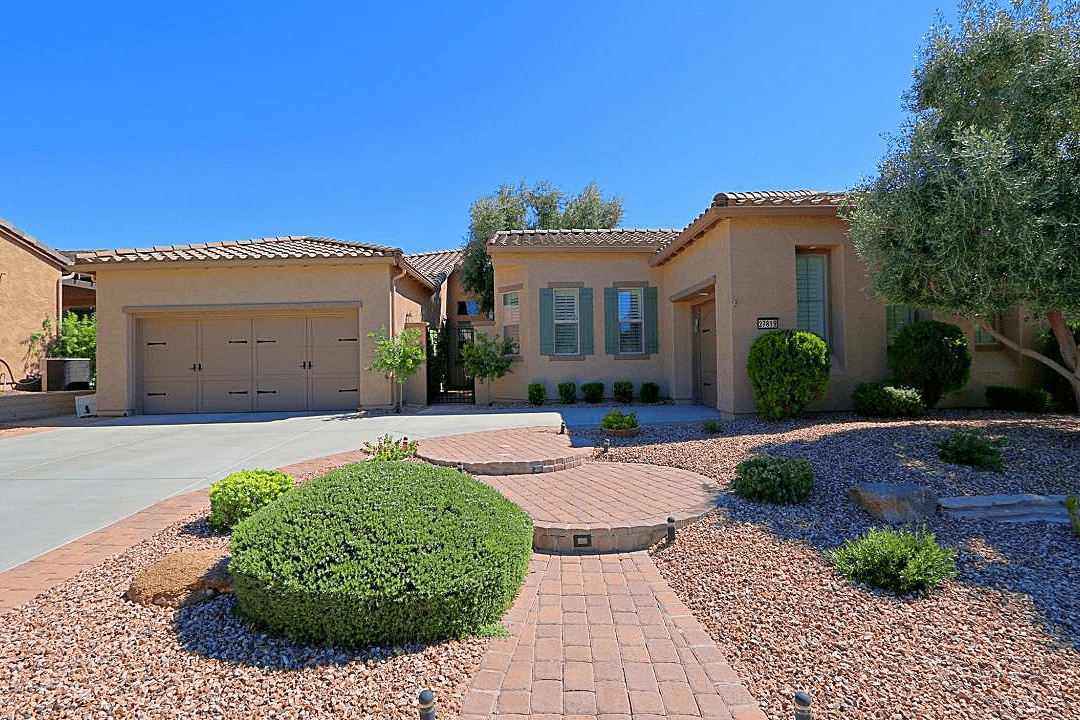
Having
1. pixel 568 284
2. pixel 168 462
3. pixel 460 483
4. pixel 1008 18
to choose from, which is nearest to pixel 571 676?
pixel 460 483

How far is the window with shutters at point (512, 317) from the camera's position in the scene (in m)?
13.5

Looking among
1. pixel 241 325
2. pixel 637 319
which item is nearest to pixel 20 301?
pixel 241 325

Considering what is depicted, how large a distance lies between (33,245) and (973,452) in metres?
22.8

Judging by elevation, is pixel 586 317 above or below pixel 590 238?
below

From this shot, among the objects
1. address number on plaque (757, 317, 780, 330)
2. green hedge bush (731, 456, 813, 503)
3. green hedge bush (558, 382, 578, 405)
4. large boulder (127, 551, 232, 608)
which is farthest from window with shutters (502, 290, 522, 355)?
large boulder (127, 551, 232, 608)

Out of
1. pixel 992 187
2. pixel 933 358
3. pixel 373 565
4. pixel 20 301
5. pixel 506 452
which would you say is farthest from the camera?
pixel 20 301

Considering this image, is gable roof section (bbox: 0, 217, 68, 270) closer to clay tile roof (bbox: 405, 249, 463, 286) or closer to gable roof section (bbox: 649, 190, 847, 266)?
clay tile roof (bbox: 405, 249, 463, 286)

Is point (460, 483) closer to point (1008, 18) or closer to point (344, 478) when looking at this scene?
point (344, 478)

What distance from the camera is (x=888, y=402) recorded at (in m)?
8.02

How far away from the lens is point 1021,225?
529cm

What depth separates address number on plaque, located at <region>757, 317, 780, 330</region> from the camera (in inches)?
355

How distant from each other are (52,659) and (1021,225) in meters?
8.53

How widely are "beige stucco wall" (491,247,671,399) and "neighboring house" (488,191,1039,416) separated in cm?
3

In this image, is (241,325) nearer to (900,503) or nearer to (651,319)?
(651,319)
